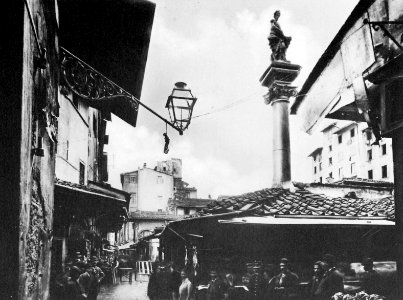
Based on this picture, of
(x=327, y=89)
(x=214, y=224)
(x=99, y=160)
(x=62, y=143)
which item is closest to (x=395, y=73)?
(x=327, y=89)

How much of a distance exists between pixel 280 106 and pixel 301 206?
5.39 meters

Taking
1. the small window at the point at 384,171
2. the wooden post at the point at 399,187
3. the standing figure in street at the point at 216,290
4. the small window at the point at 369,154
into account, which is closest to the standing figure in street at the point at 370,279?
the wooden post at the point at 399,187

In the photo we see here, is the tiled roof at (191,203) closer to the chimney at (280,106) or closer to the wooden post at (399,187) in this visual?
the chimney at (280,106)

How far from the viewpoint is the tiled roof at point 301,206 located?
1100cm

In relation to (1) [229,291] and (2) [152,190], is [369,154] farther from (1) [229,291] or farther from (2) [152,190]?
(1) [229,291]

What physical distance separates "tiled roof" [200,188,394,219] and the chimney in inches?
95.4

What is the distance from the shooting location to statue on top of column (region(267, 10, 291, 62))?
1639 cm

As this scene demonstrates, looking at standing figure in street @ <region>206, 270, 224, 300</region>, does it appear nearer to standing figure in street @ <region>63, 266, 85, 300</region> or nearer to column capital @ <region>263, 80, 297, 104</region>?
standing figure in street @ <region>63, 266, 85, 300</region>

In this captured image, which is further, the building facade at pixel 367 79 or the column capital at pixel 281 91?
the column capital at pixel 281 91

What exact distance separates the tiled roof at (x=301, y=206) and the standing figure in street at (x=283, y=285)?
148cm

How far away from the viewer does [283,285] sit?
974cm

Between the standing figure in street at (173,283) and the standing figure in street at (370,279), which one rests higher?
the standing figure in street at (370,279)

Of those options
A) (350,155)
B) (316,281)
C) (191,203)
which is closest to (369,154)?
(350,155)

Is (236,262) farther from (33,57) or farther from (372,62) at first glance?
(33,57)
